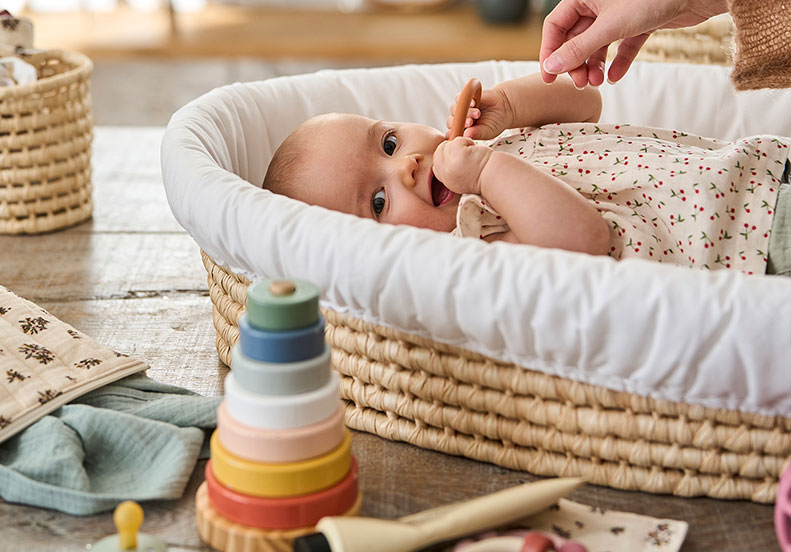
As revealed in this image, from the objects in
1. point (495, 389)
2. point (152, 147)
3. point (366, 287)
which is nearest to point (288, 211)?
point (366, 287)

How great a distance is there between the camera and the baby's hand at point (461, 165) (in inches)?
40.4

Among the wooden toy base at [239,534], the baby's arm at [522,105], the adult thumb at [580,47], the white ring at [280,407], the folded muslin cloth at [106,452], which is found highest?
the adult thumb at [580,47]

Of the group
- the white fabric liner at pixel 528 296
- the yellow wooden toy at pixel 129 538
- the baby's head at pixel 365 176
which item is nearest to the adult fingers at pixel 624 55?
the baby's head at pixel 365 176

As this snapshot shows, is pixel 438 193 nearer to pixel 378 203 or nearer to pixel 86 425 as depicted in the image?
pixel 378 203

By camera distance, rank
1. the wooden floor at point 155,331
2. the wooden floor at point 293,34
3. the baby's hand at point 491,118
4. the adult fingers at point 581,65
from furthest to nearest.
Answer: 1. the wooden floor at point 293,34
2. the baby's hand at point 491,118
3. the adult fingers at point 581,65
4. the wooden floor at point 155,331

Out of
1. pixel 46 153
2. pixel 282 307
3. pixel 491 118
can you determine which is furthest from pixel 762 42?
pixel 46 153

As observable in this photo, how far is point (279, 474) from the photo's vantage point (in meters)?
0.68

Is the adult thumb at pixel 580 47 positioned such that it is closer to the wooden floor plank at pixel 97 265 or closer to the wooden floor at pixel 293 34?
the wooden floor plank at pixel 97 265

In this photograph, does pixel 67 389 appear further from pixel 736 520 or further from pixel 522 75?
pixel 522 75

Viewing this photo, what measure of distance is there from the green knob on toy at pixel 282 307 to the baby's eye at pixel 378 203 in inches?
17.4

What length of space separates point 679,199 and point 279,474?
0.61m

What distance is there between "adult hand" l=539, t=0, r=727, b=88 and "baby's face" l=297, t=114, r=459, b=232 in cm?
20

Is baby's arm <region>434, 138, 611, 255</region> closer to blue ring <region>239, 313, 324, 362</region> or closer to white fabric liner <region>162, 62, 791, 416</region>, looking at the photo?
white fabric liner <region>162, 62, 791, 416</region>

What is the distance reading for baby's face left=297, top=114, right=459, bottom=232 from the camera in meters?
1.10
